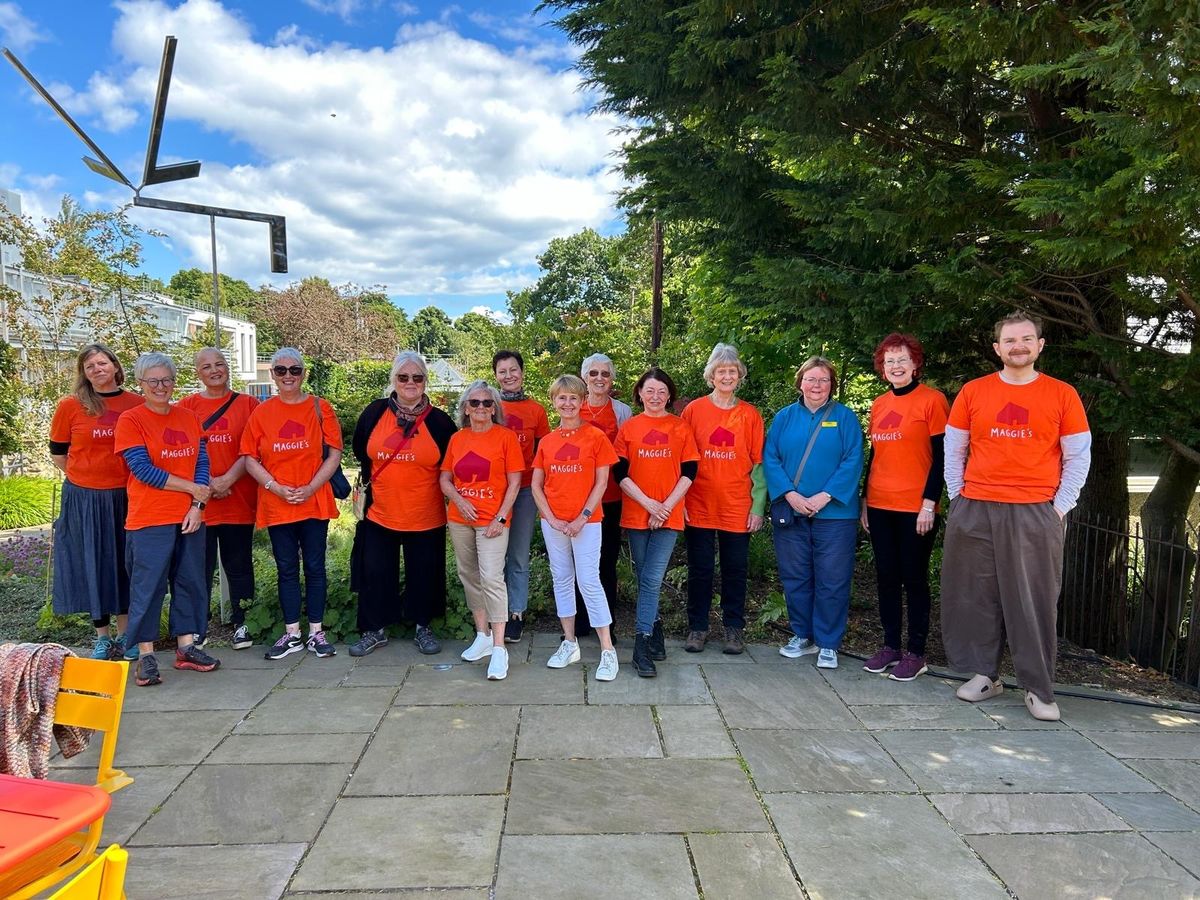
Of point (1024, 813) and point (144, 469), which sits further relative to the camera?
point (144, 469)

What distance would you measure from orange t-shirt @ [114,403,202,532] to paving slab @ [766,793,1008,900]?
3497 millimetres

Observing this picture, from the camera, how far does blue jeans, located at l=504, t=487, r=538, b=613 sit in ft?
15.2

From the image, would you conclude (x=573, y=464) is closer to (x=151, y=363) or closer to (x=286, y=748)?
(x=286, y=748)

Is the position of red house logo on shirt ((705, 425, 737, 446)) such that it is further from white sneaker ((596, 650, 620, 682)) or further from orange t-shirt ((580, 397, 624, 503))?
white sneaker ((596, 650, 620, 682))

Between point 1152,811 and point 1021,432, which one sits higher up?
point 1021,432

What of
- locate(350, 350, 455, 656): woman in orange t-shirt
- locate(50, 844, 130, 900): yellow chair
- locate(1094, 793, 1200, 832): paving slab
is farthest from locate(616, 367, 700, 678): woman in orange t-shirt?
locate(50, 844, 130, 900): yellow chair

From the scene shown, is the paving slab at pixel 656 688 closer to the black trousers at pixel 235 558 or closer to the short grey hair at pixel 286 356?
the black trousers at pixel 235 558

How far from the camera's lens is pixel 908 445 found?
4.12 metres

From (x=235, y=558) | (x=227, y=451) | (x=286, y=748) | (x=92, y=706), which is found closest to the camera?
(x=92, y=706)

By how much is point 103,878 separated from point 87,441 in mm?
3784

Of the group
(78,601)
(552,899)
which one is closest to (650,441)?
(552,899)

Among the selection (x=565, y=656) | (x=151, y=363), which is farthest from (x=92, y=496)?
(x=565, y=656)

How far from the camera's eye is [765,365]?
6793 millimetres

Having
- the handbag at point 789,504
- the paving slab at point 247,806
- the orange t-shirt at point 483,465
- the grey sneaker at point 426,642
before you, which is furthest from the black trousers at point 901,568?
the paving slab at point 247,806
